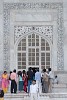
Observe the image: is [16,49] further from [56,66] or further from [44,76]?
[44,76]

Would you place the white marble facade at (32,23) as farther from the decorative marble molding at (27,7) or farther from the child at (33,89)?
the child at (33,89)

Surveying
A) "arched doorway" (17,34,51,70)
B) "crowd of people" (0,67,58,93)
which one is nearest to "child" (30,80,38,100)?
"crowd of people" (0,67,58,93)

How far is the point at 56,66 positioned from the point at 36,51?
1165 mm

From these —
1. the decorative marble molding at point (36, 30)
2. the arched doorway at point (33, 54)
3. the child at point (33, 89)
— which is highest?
the decorative marble molding at point (36, 30)

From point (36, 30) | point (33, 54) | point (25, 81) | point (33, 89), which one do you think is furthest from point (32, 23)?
point (33, 89)

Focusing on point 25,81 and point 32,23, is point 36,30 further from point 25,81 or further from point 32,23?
point 25,81

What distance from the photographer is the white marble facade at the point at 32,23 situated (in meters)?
23.5

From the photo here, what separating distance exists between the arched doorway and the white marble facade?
0.76 feet

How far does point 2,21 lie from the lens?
77.7ft

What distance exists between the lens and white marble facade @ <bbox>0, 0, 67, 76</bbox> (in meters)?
23.5

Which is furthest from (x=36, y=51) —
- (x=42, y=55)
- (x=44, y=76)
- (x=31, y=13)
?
(x=44, y=76)

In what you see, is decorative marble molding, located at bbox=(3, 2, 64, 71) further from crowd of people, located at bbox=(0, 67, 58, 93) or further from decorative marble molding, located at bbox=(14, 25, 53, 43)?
crowd of people, located at bbox=(0, 67, 58, 93)

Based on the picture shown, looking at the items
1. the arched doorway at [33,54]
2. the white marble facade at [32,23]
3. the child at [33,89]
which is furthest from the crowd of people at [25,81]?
the white marble facade at [32,23]

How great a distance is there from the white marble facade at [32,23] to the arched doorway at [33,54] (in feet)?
0.76
